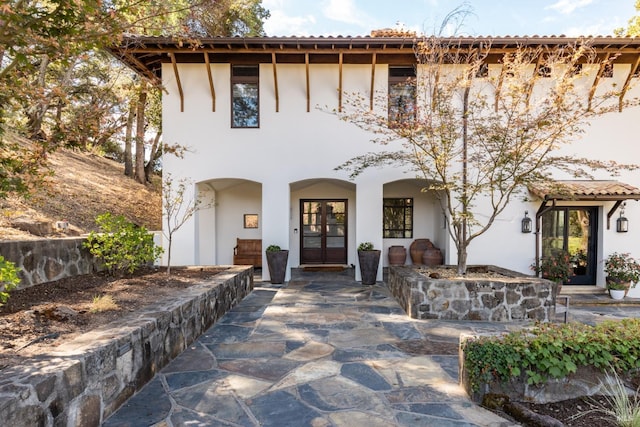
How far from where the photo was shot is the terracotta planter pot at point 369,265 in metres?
8.19

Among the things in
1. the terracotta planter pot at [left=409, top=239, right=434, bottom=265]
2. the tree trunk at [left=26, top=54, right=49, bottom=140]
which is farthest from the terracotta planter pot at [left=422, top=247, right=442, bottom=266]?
the tree trunk at [left=26, top=54, right=49, bottom=140]

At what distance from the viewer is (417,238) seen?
10344mm

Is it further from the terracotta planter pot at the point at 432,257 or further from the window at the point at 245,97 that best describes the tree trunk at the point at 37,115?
the terracotta planter pot at the point at 432,257

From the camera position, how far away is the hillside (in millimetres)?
7742

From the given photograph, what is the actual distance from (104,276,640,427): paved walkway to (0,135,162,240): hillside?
4.56 m

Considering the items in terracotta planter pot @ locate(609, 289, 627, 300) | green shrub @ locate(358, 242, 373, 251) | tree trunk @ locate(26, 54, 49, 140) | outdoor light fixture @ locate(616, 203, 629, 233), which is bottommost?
terracotta planter pot @ locate(609, 289, 627, 300)

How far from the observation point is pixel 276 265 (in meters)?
8.24

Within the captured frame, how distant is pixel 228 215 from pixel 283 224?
8.33ft

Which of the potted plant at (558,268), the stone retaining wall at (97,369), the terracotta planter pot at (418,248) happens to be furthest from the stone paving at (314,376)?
the terracotta planter pot at (418,248)

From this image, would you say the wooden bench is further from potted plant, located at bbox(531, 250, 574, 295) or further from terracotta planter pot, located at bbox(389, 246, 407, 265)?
potted plant, located at bbox(531, 250, 574, 295)

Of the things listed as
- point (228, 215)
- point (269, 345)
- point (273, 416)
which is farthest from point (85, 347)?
point (228, 215)

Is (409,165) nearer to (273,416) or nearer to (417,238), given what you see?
(417,238)

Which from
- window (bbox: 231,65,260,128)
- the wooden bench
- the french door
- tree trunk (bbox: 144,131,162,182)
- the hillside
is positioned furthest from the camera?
tree trunk (bbox: 144,131,162,182)

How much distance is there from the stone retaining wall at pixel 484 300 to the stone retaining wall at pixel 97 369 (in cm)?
344
